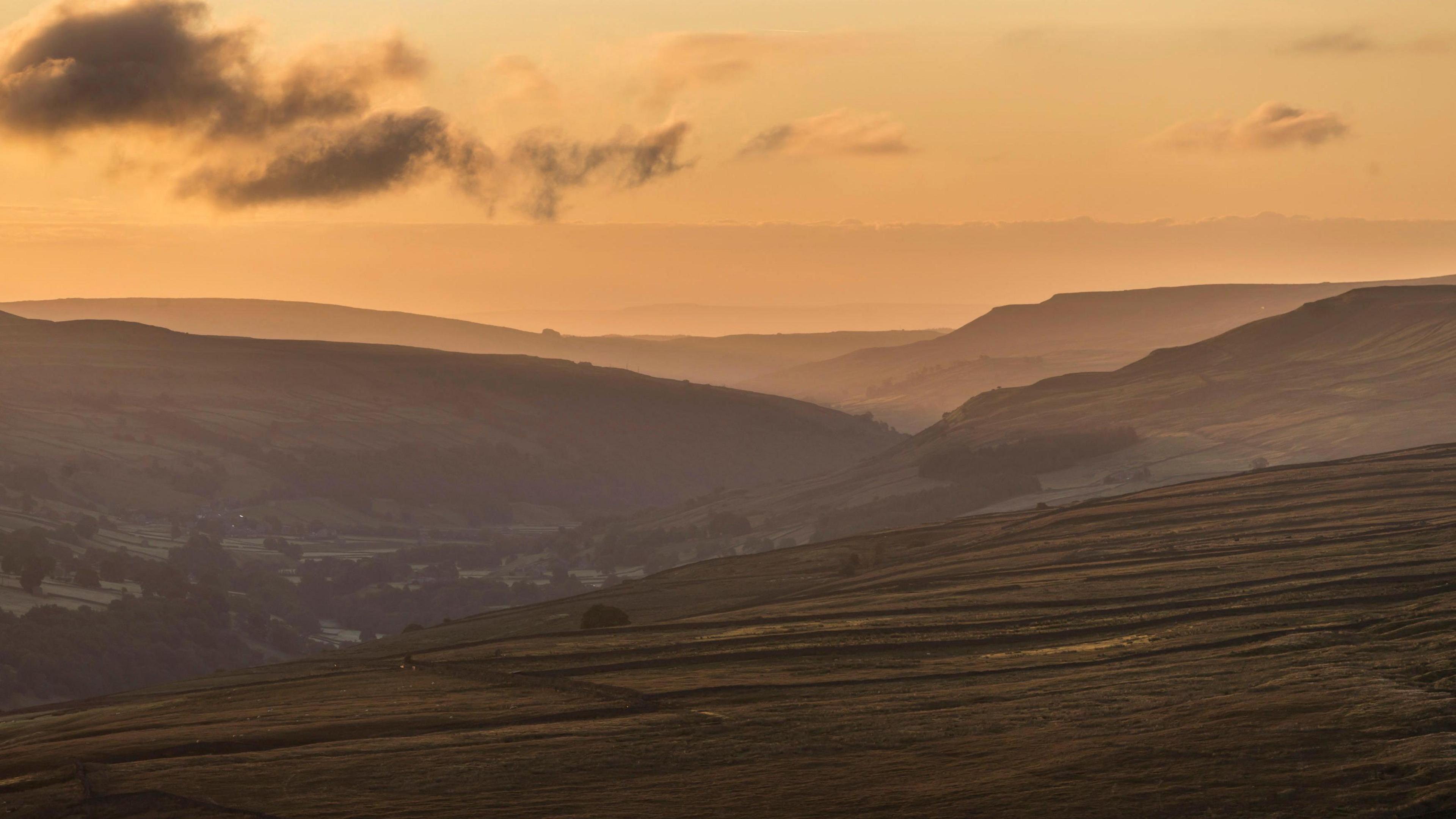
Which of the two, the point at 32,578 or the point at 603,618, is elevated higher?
the point at 32,578

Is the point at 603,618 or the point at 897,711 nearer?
the point at 897,711

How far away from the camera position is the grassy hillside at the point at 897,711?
43.1m

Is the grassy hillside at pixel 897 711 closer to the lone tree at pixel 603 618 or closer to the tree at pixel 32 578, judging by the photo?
the lone tree at pixel 603 618

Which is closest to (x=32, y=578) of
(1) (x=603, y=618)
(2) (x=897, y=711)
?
(1) (x=603, y=618)

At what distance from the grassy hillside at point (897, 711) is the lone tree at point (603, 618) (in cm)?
157

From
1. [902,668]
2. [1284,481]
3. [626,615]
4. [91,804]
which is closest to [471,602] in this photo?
[626,615]

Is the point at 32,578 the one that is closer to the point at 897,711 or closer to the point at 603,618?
the point at 603,618

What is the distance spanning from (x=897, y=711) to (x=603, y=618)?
50.9 m

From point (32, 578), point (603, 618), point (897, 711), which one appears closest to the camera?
point (897, 711)

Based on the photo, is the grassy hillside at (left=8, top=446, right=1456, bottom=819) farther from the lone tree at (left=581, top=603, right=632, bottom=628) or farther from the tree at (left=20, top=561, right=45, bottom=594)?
the tree at (left=20, top=561, right=45, bottom=594)

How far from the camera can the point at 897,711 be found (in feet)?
188

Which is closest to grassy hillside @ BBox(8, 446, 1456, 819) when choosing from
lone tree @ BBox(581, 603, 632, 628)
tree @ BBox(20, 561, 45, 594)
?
lone tree @ BBox(581, 603, 632, 628)

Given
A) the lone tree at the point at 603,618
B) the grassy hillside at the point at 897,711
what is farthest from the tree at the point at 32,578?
the lone tree at the point at 603,618

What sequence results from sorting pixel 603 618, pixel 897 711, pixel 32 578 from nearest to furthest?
pixel 897 711 → pixel 603 618 → pixel 32 578
